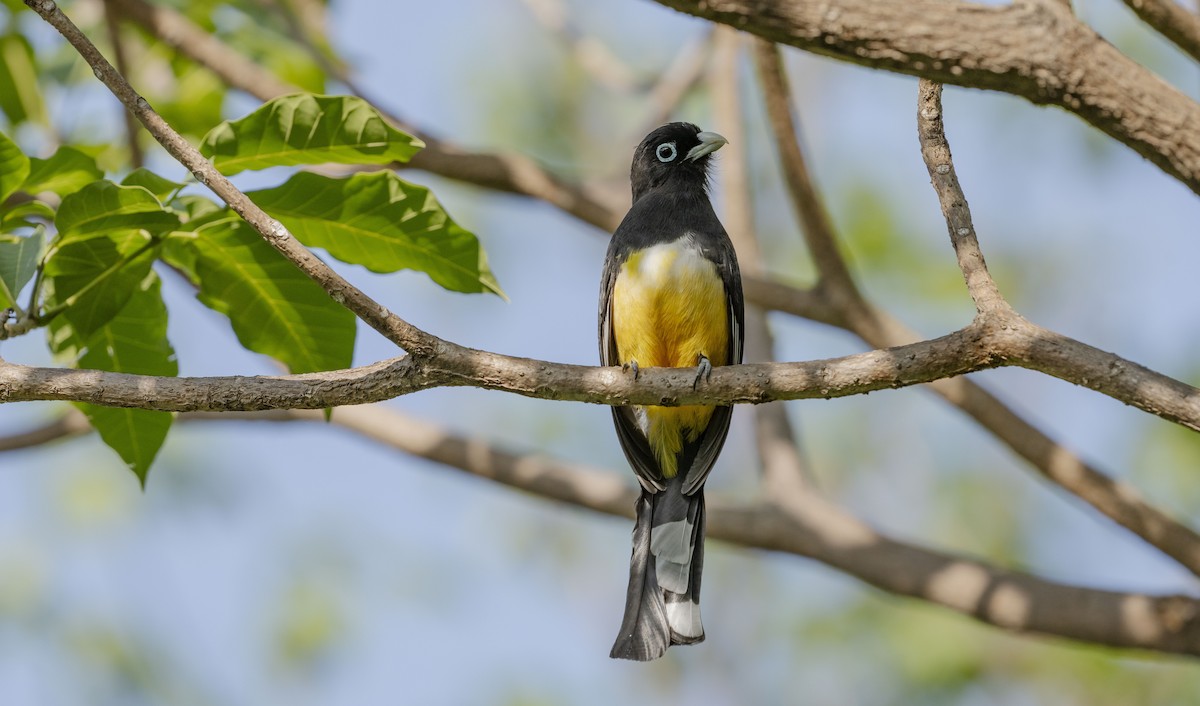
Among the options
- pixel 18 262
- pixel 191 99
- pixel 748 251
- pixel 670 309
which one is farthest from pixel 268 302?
pixel 748 251

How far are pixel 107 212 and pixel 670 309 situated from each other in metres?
1.89

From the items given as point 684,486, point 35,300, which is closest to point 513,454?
point 684,486

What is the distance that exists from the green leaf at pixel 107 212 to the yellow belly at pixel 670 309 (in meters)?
1.69

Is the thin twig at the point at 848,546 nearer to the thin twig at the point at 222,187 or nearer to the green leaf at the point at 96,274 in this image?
the green leaf at the point at 96,274

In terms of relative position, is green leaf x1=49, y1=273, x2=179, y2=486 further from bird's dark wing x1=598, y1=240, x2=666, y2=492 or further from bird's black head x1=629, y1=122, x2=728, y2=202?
bird's black head x1=629, y1=122, x2=728, y2=202

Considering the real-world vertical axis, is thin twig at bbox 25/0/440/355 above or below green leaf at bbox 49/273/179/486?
above

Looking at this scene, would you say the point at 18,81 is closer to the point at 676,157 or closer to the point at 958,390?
the point at 676,157

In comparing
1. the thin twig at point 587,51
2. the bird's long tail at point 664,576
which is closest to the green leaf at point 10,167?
the bird's long tail at point 664,576

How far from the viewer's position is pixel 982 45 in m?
2.16

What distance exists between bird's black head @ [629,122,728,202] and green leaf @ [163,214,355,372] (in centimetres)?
193

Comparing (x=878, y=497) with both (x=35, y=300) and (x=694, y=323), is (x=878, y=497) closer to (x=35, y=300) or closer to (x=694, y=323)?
(x=694, y=323)

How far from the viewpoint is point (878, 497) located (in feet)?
42.6

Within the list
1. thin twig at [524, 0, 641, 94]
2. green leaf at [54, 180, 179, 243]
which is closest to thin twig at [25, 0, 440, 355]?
green leaf at [54, 180, 179, 243]

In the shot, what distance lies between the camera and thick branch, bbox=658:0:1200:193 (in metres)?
2.12
